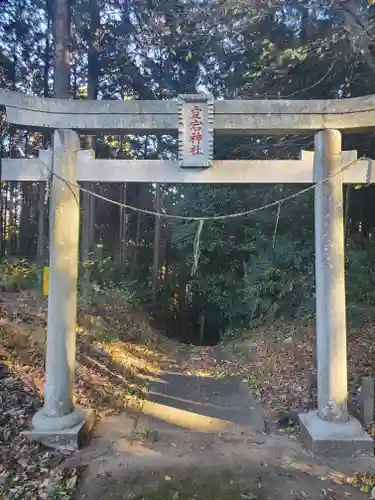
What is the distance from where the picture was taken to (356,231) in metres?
11.4

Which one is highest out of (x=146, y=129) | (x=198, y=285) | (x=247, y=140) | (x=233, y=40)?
(x=233, y=40)

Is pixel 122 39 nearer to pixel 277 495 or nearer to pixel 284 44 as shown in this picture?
pixel 284 44

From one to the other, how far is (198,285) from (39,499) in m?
10.5

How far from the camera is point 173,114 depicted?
4.87m

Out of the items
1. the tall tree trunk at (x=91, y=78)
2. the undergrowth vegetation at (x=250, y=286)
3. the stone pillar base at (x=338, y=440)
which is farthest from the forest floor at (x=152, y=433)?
the tall tree trunk at (x=91, y=78)

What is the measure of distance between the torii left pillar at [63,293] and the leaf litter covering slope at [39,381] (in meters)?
0.44

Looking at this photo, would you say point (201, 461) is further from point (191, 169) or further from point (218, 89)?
point (218, 89)

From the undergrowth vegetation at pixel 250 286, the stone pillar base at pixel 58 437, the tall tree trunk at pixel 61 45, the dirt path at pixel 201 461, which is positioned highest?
the tall tree trunk at pixel 61 45

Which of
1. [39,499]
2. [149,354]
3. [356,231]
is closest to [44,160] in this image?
[39,499]

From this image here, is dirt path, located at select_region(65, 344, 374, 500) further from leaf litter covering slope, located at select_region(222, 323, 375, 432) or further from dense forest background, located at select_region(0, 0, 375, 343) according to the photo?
dense forest background, located at select_region(0, 0, 375, 343)

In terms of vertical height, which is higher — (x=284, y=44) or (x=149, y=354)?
(x=284, y=44)

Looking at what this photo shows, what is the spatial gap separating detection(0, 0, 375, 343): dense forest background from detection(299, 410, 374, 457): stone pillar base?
4145 millimetres

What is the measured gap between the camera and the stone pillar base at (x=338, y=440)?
438 centimetres

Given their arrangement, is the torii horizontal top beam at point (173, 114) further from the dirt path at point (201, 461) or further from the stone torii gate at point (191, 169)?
the dirt path at point (201, 461)
